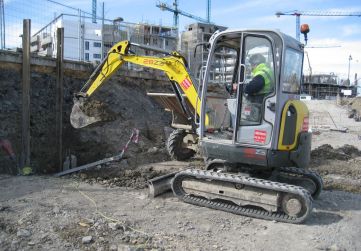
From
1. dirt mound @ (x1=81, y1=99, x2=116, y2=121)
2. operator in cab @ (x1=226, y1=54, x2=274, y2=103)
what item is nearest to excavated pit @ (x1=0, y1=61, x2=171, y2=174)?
dirt mound @ (x1=81, y1=99, x2=116, y2=121)

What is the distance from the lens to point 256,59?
5828 mm

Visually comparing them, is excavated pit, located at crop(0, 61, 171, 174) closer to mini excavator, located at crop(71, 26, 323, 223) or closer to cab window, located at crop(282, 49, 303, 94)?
mini excavator, located at crop(71, 26, 323, 223)

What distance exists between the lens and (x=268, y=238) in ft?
16.0

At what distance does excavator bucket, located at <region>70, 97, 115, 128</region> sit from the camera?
9.12 m

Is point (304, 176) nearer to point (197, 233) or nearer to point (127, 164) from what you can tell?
point (197, 233)

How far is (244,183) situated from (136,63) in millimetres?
3853

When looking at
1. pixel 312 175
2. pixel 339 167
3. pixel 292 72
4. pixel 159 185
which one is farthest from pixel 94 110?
pixel 339 167

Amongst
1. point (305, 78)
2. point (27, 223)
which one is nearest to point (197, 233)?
point (27, 223)

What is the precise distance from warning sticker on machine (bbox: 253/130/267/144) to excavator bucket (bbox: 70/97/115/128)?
431cm

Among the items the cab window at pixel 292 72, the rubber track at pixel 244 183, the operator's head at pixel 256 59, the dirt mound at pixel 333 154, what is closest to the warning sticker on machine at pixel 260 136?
the rubber track at pixel 244 183

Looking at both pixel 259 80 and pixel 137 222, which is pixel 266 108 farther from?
pixel 137 222

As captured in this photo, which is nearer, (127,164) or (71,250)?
(71,250)

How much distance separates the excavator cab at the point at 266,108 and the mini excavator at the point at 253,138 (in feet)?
0.04

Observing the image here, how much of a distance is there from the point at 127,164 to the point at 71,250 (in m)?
5.52
